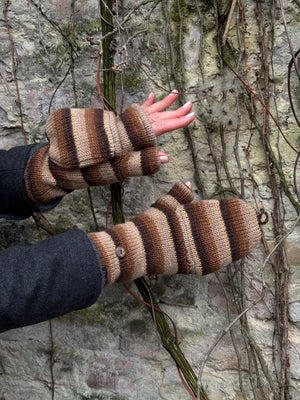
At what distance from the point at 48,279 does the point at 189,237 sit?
0.41 m

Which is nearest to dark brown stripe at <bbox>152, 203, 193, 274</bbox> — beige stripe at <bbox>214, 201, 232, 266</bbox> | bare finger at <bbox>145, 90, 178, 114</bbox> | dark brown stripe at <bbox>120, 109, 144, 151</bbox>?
beige stripe at <bbox>214, 201, 232, 266</bbox>

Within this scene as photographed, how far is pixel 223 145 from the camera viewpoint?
4.37 feet

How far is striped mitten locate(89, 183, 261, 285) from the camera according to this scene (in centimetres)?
107

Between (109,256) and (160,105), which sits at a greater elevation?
(160,105)

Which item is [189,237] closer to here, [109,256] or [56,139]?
[109,256]

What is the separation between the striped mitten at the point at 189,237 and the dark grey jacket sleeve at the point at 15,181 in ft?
0.97

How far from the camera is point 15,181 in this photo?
3.88 feet

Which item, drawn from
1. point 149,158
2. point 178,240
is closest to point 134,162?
point 149,158

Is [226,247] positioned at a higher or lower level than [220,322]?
higher

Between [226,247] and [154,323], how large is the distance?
52 cm

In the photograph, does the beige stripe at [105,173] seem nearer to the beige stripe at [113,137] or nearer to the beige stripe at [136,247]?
the beige stripe at [113,137]

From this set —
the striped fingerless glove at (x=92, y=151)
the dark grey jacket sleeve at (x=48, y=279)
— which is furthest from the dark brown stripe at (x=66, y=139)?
the dark grey jacket sleeve at (x=48, y=279)

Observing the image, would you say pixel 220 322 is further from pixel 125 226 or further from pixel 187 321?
pixel 125 226

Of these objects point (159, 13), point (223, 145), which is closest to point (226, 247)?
point (223, 145)
